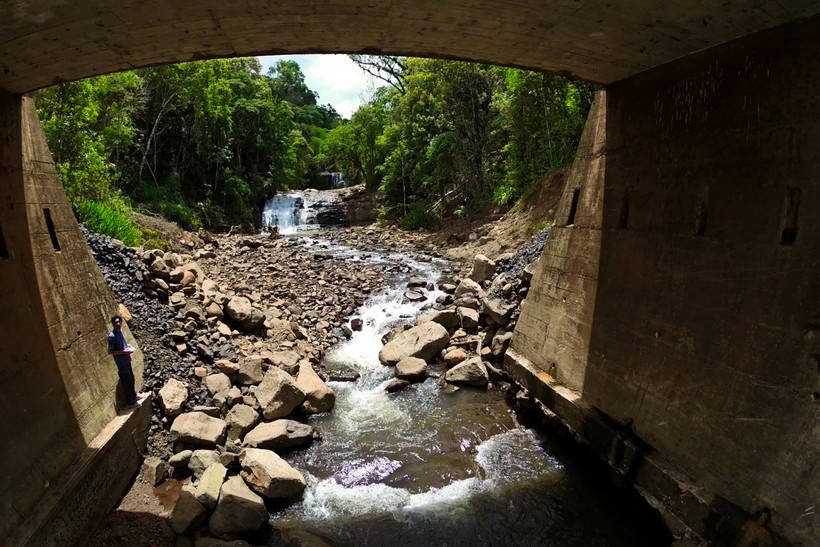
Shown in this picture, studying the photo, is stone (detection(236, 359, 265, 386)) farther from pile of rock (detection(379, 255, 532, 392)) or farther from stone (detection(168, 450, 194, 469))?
pile of rock (detection(379, 255, 532, 392))

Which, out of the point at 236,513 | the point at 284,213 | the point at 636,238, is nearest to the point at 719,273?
the point at 636,238

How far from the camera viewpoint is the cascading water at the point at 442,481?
543 centimetres

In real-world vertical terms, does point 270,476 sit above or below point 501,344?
below

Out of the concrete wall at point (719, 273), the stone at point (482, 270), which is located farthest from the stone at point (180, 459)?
the stone at point (482, 270)

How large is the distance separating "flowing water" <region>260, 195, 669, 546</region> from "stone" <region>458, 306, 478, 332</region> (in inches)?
81.4

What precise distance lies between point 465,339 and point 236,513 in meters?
6.33

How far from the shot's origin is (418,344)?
398 inches

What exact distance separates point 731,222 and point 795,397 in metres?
1.82

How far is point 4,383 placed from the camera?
432cm

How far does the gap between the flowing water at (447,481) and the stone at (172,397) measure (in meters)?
1.95

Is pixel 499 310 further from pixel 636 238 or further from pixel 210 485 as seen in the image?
pixel 210 485

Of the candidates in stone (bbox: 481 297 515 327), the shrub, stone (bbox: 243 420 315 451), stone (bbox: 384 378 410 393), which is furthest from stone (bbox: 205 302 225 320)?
stone (bbox: 481 297 515 327)

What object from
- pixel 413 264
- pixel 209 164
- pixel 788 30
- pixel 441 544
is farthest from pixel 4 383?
pixel 209 164

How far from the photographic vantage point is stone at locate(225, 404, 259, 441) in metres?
6.93
